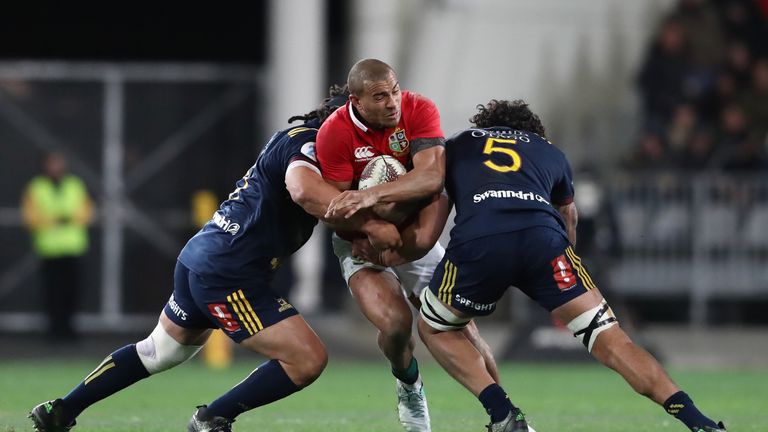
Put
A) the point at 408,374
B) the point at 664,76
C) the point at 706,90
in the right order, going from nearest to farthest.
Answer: the point at 408,374, the point at 706,90, the point at 664,76

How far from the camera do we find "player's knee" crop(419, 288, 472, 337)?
24.0ft

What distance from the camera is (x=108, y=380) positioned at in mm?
7664

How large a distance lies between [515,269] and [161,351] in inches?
78.0

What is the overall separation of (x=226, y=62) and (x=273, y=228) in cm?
1514

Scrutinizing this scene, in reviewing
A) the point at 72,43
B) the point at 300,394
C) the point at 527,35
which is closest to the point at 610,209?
the point at 527,35

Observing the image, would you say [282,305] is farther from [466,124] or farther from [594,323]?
[466,124]

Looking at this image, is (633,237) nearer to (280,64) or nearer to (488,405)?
(280,64)

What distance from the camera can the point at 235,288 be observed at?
7293 mm

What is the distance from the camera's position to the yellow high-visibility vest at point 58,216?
16516 millimetres

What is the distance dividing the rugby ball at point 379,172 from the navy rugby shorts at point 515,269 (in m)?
0.50

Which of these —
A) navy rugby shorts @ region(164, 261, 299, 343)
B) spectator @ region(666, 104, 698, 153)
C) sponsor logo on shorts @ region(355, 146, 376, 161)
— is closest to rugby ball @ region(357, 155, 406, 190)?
sponsor logo on shorts @ region(355, 146, 376, 161)

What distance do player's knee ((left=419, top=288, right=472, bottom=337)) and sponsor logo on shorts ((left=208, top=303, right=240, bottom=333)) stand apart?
3.23ft

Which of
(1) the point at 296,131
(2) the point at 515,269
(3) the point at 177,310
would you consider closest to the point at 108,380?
(3) the point at 177,310

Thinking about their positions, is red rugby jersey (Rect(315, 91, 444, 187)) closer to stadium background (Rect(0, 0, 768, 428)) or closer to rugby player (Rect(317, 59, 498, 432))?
rugby player (Rect(317, 59, 498, 432))
